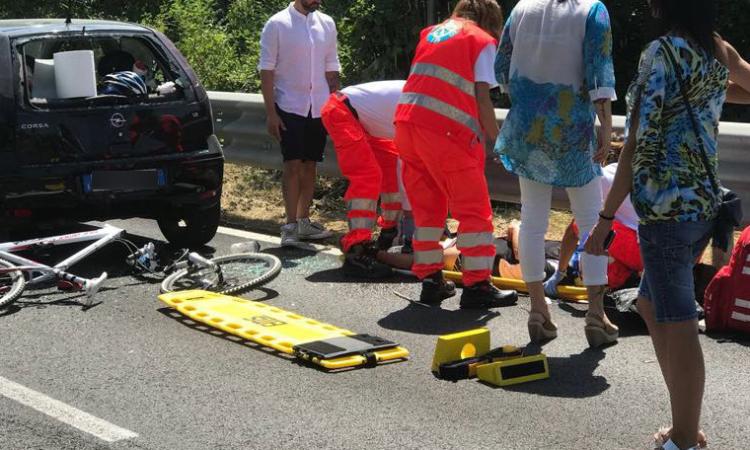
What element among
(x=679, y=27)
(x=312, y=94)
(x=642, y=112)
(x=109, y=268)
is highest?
(x=679, y=27)

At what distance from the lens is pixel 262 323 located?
6820 mm

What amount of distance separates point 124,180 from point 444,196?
2.28 m

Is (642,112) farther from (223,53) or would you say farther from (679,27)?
(223,53)

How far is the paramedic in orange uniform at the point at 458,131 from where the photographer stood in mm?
7016

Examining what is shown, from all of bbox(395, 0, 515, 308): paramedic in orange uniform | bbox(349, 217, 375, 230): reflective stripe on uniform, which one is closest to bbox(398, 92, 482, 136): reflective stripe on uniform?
bbox(395, 0, 515, 308): paramedic in orange uniform

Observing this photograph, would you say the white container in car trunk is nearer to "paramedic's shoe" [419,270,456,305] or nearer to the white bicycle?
the white bicycle

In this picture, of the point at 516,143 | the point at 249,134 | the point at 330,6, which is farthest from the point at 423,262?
the point at 330,6

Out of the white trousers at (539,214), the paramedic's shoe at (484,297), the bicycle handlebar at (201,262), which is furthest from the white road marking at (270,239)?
the white trousers at (539,214)

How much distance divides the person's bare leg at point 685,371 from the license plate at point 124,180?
4.74 metres

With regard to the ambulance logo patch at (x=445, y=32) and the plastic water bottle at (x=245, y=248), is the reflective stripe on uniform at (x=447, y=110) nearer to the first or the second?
the ambulance logo patch at (x=445, y=32)

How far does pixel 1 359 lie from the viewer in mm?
6383

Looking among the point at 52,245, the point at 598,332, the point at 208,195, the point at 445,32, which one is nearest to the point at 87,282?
the point at 52,245

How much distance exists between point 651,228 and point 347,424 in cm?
157

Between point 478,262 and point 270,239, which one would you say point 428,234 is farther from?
point 270,239
